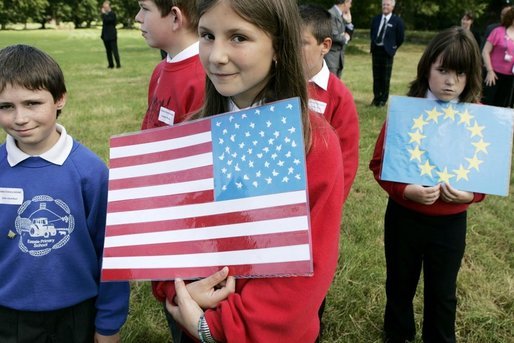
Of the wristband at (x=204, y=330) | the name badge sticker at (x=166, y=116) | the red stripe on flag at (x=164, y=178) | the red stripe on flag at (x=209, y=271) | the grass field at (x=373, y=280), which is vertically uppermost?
the name badge sticker at (x=166, y=116)

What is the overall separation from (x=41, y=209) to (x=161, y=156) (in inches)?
23.1

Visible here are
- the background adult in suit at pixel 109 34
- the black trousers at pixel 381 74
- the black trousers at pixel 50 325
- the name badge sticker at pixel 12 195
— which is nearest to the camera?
the name badge sticker at pixel 12 195

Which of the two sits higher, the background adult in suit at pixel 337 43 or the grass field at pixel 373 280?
the background adult in suit at pixel 337 43

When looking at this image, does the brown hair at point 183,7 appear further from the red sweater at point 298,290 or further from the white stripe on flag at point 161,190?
the red sweater at point 298,290

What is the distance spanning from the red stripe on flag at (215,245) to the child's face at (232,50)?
1.38 ft

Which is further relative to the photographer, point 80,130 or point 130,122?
point 130,122

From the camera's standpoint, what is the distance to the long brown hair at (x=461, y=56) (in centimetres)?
221

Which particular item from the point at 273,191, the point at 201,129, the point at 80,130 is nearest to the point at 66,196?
the point at 201,129

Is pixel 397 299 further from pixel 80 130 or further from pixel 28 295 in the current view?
pixel 80 130

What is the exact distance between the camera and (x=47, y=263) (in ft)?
5.59

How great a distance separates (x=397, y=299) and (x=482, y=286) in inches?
38.8

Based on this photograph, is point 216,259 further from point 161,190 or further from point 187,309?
point 161,190

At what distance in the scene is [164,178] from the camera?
1393 millimetres

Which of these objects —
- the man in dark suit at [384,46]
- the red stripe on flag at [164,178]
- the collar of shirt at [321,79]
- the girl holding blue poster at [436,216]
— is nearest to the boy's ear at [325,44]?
the collar of shirt at [321,79]
